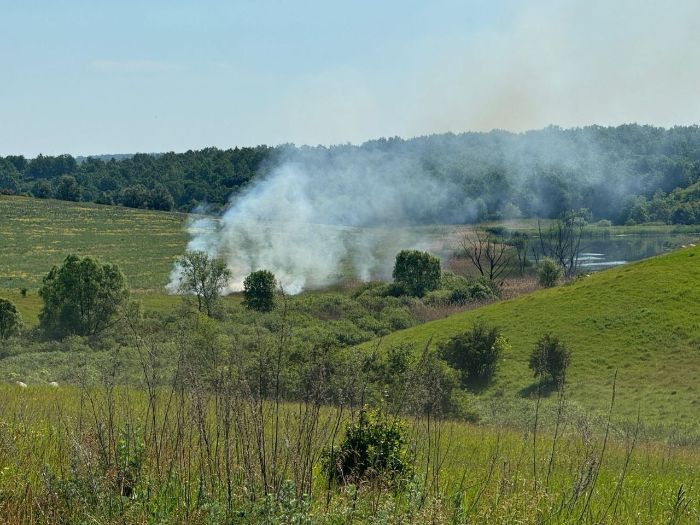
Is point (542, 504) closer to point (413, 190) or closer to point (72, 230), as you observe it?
point (72, 230)

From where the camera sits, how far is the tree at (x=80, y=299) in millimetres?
48125

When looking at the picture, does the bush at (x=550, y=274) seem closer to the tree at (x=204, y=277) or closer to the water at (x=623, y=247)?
the water at (x=623, y=247)

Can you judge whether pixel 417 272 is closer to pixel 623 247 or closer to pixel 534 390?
pixel 534 390

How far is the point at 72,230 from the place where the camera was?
122 metres

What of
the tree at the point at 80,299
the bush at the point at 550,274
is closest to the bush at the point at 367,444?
the tree at the point at 80,299

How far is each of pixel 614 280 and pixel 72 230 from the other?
9261 centimetres

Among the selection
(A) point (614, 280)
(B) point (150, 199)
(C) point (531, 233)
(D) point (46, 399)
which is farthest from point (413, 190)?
(D) point (46, 399)

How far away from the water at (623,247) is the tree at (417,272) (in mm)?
28276

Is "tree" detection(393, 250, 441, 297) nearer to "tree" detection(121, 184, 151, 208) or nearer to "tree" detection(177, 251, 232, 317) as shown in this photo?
"tree" detection(177, 251, 232, 317)

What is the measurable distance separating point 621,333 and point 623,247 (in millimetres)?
85682

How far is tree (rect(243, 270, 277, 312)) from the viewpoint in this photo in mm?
60812

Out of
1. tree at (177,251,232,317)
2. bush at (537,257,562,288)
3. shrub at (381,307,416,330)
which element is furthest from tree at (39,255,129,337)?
bush at (537,257,562,288)

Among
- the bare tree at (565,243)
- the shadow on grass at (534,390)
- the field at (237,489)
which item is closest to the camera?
the field at (237,489)

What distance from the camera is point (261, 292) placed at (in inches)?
2404
